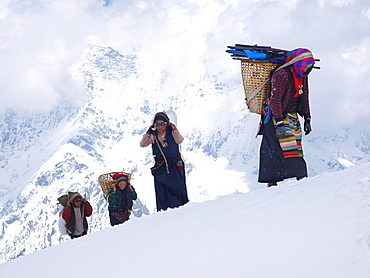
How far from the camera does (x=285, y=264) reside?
2.04 m

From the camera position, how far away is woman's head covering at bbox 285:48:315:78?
5.36 meters

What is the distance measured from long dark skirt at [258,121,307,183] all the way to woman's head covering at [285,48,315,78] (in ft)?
2.02

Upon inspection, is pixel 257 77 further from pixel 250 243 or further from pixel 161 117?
pixel 250 243

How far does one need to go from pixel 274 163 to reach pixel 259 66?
41.6 inches

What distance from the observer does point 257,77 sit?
5.72m

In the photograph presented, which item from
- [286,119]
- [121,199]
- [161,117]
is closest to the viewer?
[286,119]

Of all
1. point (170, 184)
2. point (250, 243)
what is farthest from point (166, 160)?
point (250, 243)

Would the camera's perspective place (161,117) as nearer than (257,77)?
No

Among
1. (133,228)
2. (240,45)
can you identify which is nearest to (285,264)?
(133,228)

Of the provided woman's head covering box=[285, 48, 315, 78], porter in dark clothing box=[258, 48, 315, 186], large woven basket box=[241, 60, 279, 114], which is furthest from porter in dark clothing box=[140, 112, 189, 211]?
woman's head covering box=[285, 48, 315, 78]

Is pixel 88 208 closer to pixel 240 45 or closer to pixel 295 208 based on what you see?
pixel 240 45

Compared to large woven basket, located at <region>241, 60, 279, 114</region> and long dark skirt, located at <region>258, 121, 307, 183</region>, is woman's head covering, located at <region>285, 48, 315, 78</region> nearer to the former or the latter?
large woven basket, located at <region>241, 60, 279, 114</region>

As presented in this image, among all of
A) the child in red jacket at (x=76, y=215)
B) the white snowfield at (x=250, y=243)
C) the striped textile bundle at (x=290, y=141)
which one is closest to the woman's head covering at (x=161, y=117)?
the striped textile bundle at (x=290, y=141)

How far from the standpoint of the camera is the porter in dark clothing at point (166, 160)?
6794 mm
